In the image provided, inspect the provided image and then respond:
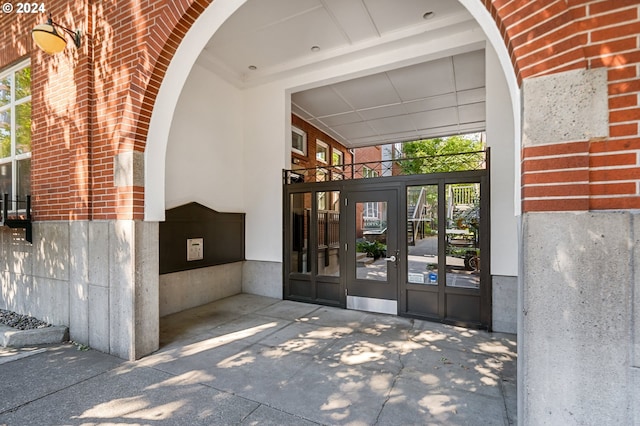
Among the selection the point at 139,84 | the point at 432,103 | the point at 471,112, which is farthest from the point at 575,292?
the point at 471,112

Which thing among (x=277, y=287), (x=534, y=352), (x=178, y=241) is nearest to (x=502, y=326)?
(x=534, y=352)

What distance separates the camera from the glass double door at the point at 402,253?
458 centimetres

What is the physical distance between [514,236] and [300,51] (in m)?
4.60

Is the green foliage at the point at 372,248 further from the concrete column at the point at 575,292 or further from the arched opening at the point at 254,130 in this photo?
the concrete column at the point at 575,292

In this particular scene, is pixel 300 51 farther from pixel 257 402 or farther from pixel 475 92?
pixel 257 402

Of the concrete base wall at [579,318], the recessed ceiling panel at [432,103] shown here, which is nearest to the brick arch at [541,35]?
the concrete base wall at [579,318]

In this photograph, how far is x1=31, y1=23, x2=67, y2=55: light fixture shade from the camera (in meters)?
3.25

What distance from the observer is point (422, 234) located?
16.5 ft

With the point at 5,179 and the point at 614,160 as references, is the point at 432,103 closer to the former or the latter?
the point at 614,160

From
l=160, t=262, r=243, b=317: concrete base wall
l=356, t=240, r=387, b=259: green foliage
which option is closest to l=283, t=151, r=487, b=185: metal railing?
l=356, t=240, r=387, b=259: green foliage

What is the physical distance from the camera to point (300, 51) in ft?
17.2

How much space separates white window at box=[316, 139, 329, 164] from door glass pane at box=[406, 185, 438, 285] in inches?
190

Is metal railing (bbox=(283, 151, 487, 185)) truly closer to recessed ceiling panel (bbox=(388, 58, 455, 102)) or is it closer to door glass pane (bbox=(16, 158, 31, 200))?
recessed ceiling panel (bbox=(388, 58, 455, 102))

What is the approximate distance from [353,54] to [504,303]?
4.68 metres
